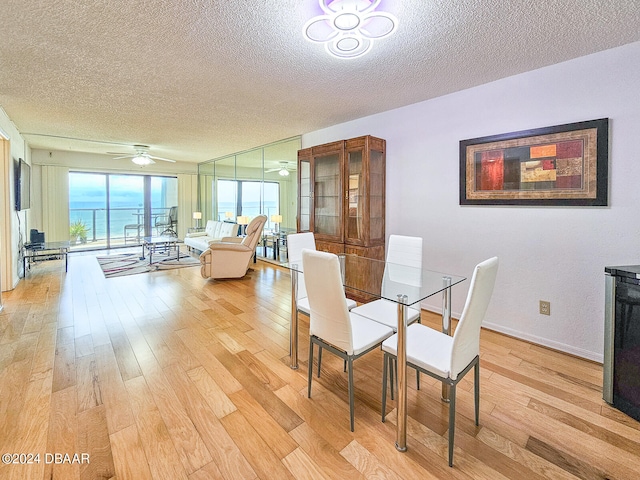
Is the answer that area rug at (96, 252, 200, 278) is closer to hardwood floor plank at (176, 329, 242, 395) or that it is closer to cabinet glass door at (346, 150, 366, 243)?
hardwood floor plank at (176, 329, 242, 395)

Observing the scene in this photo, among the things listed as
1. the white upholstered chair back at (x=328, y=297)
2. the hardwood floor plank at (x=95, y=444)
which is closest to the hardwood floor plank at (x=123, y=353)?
the hardwood floor plank at (x=95, y=444)

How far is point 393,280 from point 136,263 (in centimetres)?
586

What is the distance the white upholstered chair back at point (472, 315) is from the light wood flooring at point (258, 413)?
475 millimetres

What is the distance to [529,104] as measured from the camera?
8.72ft

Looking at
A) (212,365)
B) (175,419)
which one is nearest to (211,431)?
(175,419)

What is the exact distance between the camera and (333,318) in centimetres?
175

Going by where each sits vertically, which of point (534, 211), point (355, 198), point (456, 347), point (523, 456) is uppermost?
point (355, 198)

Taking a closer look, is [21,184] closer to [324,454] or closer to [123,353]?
[123,353]

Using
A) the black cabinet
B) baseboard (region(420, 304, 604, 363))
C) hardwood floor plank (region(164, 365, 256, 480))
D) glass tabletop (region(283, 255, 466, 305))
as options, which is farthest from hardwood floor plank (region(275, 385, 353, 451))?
baseboard (region(420, 304, 604, 363))

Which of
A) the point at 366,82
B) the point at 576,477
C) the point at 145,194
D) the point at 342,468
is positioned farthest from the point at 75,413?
the point at 145,194

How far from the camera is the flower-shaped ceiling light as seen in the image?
1654 mm

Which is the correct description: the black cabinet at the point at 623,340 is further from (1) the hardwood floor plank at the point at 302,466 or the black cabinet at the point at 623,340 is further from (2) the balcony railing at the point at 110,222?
(2) the balcony railing at the point at 110,222

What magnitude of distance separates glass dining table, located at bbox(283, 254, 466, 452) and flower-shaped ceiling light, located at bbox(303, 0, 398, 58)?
59.7 inches

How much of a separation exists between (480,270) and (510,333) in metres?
2.01
